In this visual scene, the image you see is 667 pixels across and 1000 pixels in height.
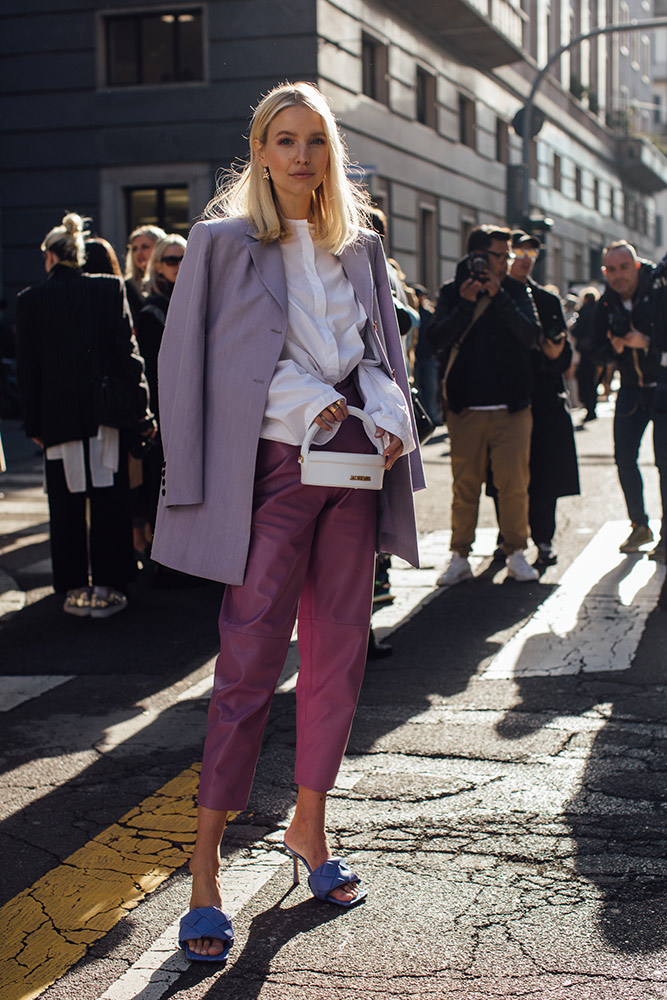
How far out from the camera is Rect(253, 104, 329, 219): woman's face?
297cm

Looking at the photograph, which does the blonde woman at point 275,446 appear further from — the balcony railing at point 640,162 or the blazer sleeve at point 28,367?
the balcony railing at point 640,162

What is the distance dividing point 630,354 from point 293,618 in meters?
5.64

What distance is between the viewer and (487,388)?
23.5 feet

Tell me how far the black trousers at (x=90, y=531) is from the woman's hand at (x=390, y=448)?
3.75 meters

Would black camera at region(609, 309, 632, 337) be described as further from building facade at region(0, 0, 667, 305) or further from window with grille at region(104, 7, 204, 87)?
window with grille at region(104, 7, 204, 87)

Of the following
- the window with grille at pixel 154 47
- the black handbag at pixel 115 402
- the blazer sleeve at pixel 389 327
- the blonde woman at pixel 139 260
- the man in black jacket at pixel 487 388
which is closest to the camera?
the blazer sleeve at pixel 389 327

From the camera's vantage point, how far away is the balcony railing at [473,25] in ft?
74.1

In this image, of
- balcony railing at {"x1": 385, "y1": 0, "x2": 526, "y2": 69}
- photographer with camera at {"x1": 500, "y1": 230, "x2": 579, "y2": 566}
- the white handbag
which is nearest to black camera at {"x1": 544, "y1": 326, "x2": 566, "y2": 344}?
photographer with camera at {"x1": 500, "y1": 230, "x2": 579, "y2": 566}

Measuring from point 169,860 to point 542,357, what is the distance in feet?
16.2

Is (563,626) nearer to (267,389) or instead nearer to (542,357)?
(542,357)

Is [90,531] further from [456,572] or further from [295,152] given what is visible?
[295,152]

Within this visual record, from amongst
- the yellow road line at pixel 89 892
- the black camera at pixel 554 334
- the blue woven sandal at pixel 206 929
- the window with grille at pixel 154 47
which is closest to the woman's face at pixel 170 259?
the black camera at pixel 554 334

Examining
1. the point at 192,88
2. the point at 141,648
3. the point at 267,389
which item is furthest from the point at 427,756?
the point at 192,88

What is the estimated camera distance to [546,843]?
3402 mm
